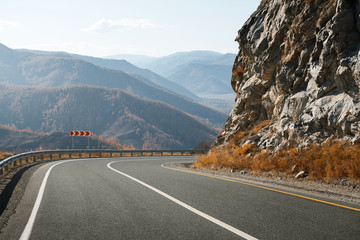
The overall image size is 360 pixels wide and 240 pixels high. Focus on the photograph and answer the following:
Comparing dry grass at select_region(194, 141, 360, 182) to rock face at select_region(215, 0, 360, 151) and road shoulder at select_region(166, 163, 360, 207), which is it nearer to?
road shoulder at select_region(166, 163, 360, 207)

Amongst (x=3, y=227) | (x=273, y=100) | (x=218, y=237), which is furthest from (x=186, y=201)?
(x=273, y=100)

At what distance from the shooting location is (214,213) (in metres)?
7.39

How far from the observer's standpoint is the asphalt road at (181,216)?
5984 mm

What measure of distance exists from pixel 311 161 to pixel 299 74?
20.9 feet

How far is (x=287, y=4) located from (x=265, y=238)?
58.4 ft

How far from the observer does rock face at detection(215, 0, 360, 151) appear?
14527 millimetres

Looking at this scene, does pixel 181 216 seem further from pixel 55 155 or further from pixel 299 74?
pixel 55 155

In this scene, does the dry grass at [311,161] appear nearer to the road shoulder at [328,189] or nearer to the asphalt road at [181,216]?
the road shoulder at [328,189]

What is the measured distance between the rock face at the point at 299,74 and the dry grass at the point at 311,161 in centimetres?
64

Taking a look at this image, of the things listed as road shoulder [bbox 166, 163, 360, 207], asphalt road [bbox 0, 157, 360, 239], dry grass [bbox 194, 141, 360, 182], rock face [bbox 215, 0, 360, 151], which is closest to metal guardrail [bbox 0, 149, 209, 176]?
asphalt road [bbox 0, 157, 360, 239]

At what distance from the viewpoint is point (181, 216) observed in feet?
23.6

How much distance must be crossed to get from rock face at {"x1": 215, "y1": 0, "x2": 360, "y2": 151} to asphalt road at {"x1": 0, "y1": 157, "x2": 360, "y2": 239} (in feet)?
20.1

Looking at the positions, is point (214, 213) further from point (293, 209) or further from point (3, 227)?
point (3, 227)

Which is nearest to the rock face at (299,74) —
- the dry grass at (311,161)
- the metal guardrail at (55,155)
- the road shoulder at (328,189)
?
the dry grass at (311,161)
